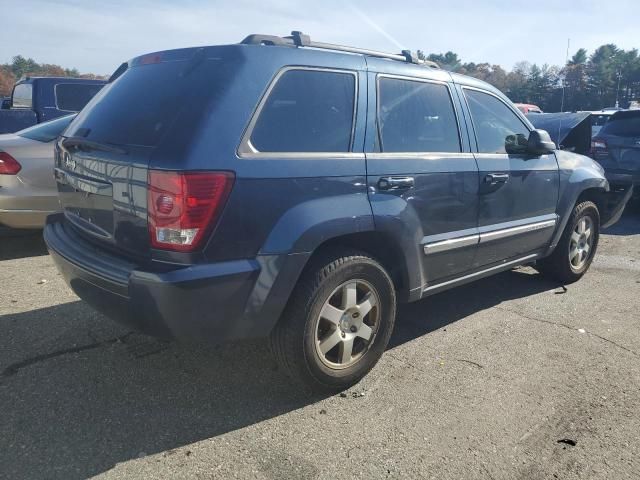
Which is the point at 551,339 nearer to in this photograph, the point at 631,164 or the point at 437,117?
the point at 437,117

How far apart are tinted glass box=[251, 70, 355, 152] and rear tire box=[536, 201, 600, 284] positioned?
9.61ft

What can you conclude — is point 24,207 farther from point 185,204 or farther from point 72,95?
point 72,95

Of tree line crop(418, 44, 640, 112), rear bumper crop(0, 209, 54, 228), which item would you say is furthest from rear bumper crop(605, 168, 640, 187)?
tree line crop(418, 44, 640, 112)

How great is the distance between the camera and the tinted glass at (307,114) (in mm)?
2660

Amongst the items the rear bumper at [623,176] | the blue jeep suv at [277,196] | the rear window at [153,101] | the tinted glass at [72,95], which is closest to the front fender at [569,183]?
the blue jeep suv at [277,196]

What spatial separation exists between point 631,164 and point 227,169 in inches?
308

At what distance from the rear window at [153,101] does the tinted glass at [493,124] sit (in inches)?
80.7

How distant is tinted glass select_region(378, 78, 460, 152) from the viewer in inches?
127

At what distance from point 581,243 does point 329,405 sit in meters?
3.44

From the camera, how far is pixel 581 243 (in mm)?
5203

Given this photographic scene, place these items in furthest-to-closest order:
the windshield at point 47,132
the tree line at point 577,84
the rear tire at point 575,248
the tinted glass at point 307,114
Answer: the tree line at point 577,84 → the windshield at point 47,132 → the rear tire at point 575,248 → the tinted glass at point 307,114

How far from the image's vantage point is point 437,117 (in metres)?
3.62

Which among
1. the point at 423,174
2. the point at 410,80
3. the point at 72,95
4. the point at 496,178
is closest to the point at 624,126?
the point at 496,178

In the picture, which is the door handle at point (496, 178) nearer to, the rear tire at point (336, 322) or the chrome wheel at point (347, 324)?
the rear tire at point (336, 322)
